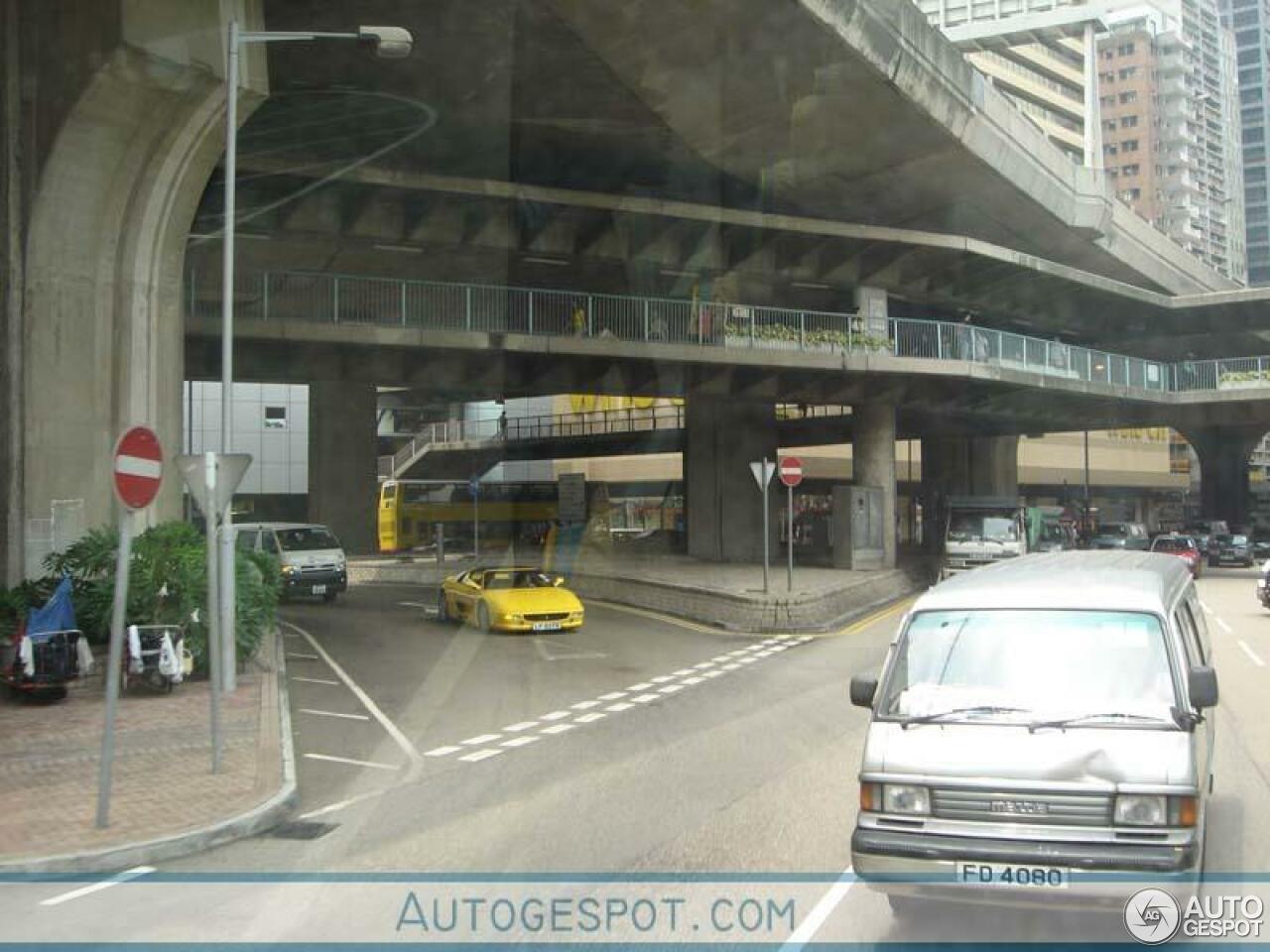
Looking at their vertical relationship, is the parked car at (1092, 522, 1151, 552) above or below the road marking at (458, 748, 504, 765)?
above

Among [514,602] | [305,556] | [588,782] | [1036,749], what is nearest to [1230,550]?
[514,602]

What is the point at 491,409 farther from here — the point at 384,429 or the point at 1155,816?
the point at 1155,816

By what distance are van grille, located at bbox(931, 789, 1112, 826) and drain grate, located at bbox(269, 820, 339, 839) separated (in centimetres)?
447

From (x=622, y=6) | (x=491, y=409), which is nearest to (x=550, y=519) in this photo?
(x=491, y=409)

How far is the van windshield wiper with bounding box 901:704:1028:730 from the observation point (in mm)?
5207

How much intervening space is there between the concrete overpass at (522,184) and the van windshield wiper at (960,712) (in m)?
13.5

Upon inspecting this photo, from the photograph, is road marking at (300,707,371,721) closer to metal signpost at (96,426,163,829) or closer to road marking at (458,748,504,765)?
road marking at (458,748,504,765)

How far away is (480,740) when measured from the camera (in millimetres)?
10648

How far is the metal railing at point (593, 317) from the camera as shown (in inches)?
966

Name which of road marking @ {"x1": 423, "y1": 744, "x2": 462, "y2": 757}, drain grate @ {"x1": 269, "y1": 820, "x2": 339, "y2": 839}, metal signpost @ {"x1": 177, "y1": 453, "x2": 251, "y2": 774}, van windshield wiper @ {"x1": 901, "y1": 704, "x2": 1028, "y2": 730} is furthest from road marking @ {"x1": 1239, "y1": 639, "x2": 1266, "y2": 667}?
metal signpost @ {"x1": 177, "y1": 453, "x2": 251, "y2": 774}

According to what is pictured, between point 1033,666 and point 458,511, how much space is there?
42.0 m

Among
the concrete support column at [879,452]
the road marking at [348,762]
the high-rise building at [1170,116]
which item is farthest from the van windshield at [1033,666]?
the high-rise building at [1170,116]

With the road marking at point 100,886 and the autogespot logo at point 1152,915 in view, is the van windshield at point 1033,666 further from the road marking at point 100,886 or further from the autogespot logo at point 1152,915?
the road marking at point 100,886

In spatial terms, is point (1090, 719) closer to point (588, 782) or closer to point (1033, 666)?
point (1033, 666)
